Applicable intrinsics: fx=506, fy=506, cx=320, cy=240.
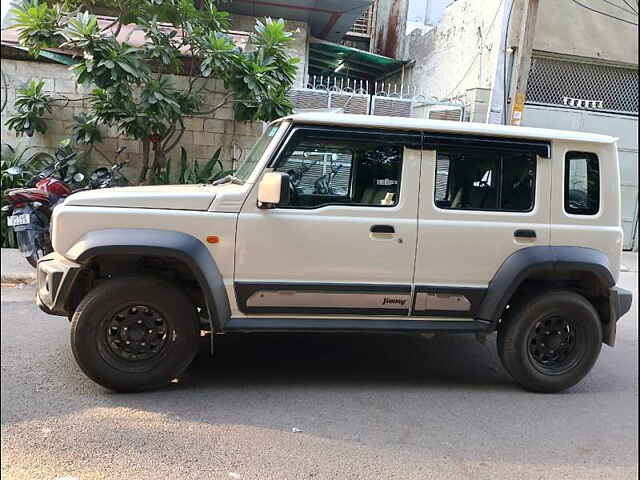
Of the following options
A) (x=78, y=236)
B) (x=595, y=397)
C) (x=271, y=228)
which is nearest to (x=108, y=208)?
(x=78, y=236)

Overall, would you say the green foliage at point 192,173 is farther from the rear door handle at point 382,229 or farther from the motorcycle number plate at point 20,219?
the rear door handle at point 382,229

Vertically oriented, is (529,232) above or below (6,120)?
below

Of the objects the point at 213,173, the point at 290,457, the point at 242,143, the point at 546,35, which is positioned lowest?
the point at 290,457

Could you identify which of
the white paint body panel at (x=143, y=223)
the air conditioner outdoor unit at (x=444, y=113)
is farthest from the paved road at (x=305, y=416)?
the air conditioner outdoor unit at (x=444, y=113)

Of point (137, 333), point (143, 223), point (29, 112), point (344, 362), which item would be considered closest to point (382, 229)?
point (344, 362)

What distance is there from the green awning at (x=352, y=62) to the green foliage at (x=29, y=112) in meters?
2.53

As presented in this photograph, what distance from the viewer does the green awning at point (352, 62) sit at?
3172 millimetres

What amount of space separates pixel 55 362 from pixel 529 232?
11.9 ft

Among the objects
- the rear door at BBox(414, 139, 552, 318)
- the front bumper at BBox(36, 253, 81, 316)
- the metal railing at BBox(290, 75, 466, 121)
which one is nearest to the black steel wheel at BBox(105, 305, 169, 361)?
the front bumper at BBox(36, 253, 81, 316)

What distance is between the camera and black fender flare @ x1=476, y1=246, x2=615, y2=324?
355cm

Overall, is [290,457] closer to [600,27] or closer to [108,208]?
[108,208]

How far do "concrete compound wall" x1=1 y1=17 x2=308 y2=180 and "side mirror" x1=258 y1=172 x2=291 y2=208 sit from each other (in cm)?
125

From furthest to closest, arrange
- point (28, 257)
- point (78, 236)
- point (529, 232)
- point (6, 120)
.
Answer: point (6, 120) < point (28, 257) < point (529, 232) < point (78, 236)

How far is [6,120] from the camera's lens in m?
4.67
